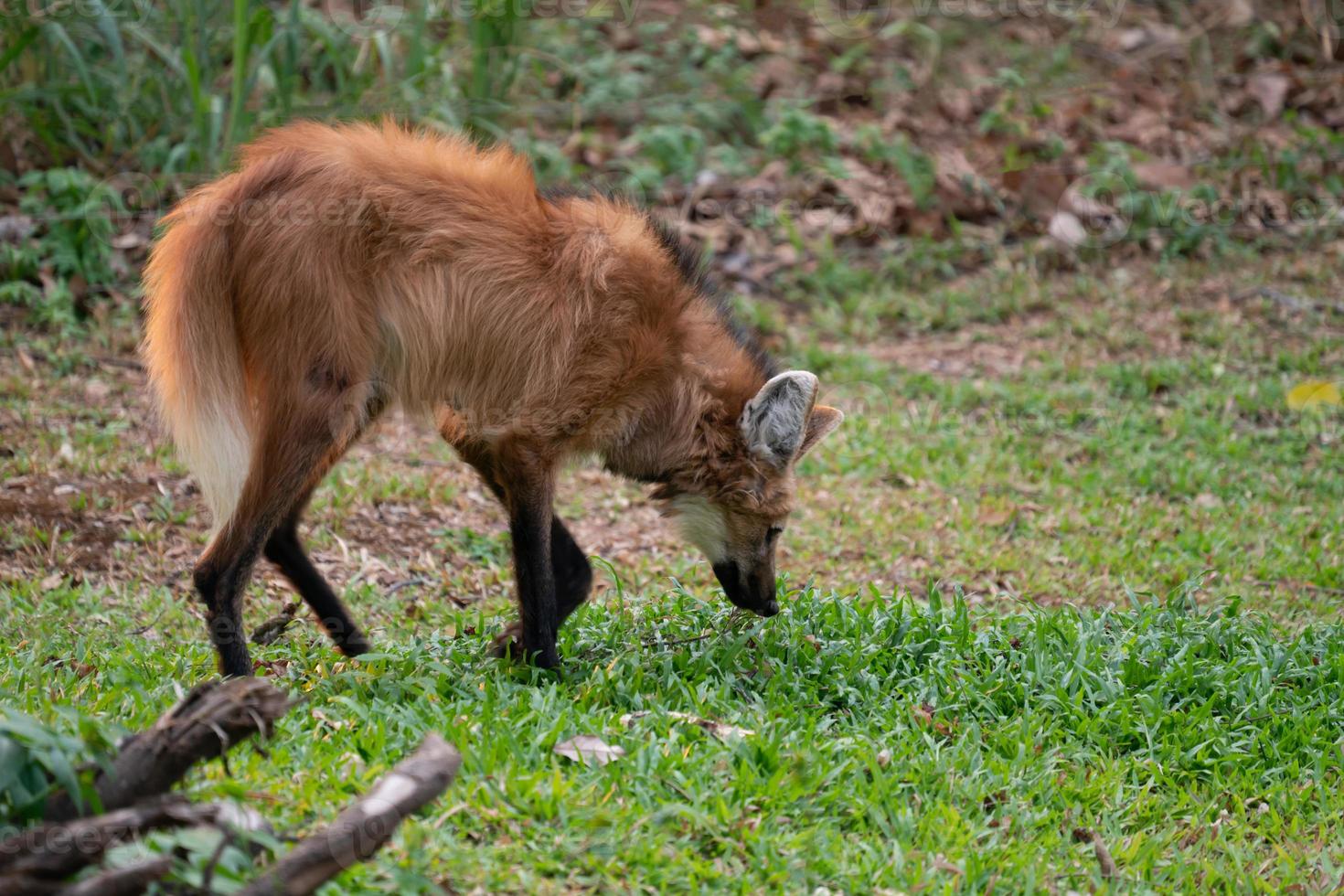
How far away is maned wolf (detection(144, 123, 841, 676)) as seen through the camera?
121 inches

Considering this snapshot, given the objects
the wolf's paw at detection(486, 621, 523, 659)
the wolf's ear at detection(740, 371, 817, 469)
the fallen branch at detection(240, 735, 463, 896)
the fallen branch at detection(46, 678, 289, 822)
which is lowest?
the wolf's paw at detection(486, 621, 523, 659)

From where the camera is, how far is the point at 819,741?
2842 millimetres

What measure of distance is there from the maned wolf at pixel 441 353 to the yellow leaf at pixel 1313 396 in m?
3.35

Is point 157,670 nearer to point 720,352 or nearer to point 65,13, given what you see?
point 720,352

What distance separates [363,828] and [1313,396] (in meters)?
5.23

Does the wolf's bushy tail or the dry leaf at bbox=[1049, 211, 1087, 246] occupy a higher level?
the wolf's bushy tail

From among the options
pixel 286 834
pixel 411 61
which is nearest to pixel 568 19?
pixel 411 61

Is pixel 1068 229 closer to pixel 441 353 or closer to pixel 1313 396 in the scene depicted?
pixel 1313 396

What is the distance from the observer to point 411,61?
641 centimetres

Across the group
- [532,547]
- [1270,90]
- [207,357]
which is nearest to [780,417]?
[532,547]

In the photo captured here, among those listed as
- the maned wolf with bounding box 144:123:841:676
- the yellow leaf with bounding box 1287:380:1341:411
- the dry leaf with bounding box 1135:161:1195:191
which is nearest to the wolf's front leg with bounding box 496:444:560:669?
the maned wolf with bounding box 144:123:841:676

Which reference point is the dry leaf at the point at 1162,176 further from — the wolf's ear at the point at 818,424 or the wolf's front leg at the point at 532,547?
the wolf's front leg at the point at 532,547

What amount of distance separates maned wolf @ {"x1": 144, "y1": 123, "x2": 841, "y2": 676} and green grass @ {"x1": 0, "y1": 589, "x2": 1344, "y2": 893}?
27 centimetres

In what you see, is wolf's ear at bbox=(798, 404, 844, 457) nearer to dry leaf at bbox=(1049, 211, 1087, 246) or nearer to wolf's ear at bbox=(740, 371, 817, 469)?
wolf's ear at bbox=(740, 371, 817, 469)
